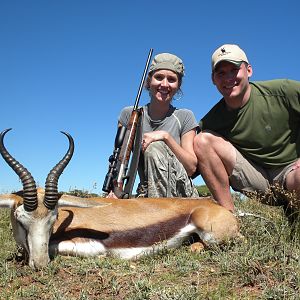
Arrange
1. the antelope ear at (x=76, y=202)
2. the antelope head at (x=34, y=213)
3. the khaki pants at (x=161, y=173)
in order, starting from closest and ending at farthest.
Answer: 1. the antelope head at (x=34, y=213)
2. the antelope ear at (x=76, y=202)
3. the khaki pants at (x=161, y=173)

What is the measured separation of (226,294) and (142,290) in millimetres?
591

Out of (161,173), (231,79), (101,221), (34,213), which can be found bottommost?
(101,221)

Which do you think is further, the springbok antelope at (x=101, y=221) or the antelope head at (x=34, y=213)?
the springbok antelope at (x=101, y=221)

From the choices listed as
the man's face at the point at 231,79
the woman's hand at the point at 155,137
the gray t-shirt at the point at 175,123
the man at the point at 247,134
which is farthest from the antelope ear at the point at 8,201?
the man's face at the point at 231,79

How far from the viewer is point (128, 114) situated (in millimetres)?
6660

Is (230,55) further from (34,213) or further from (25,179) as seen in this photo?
(34,213)

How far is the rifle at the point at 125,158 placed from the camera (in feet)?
19.0

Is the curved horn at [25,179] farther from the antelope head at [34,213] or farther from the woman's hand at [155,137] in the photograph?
the woman's hand at [155,137]

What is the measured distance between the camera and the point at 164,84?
248 inches

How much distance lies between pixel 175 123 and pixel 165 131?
0.33 meters

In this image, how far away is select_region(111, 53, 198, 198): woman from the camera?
6113mm

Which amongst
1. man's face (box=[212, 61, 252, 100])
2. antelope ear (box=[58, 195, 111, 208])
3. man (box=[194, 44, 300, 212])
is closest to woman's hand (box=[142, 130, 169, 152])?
man (box=[194, 44, 300, 212])

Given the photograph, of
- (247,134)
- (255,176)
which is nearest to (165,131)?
(247,134)

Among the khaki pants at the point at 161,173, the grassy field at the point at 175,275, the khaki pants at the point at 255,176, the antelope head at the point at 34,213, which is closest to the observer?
the grassy field at the point at 175,275
